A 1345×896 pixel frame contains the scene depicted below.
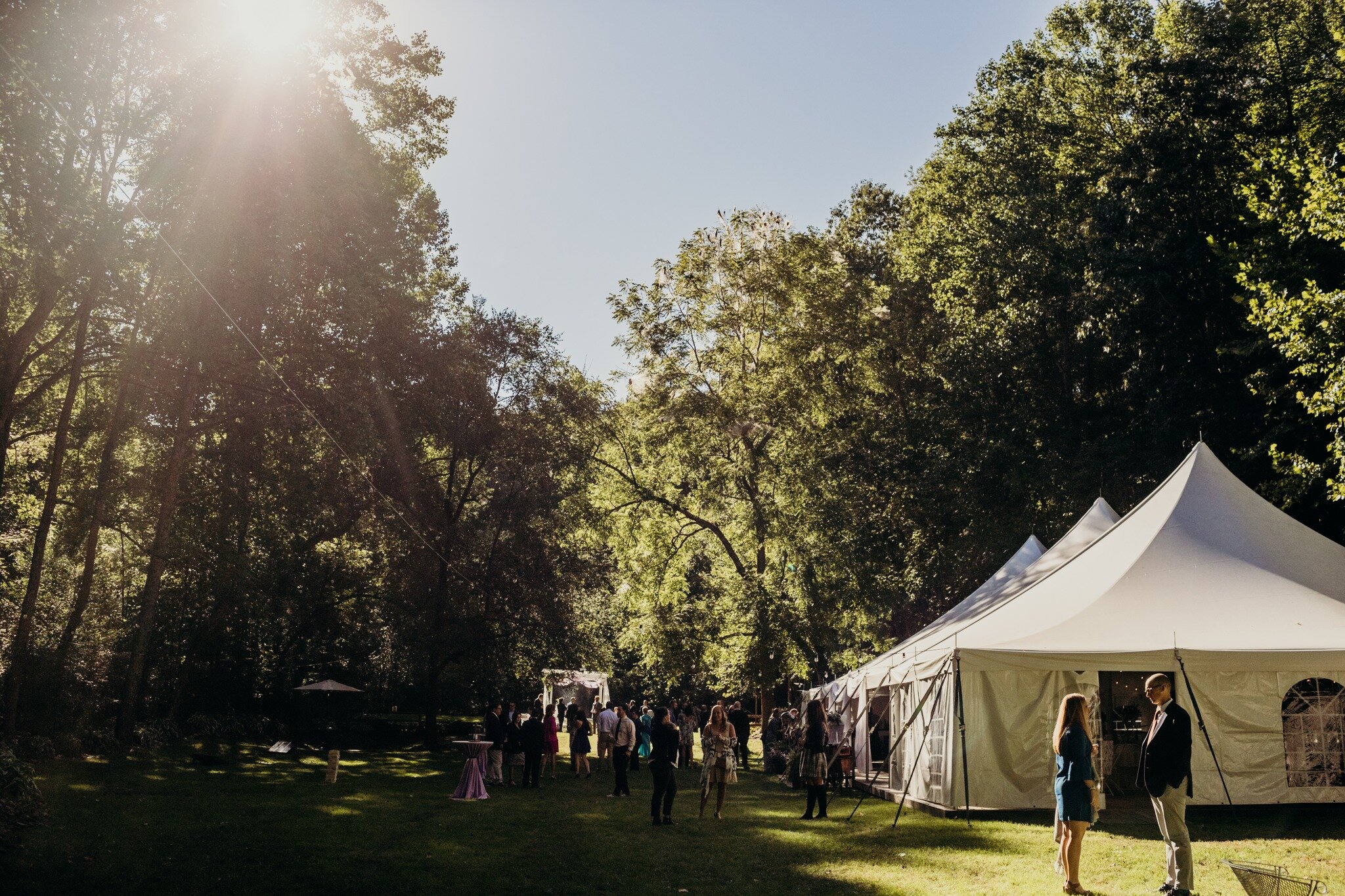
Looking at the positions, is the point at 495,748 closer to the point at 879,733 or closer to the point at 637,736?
the point at 637,736

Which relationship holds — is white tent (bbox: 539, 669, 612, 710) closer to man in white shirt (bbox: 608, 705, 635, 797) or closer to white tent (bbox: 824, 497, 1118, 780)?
white tent (bbox: 824, 497, 1118, 780)

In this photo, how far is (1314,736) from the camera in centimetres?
1261

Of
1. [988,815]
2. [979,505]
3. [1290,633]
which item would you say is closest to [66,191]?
[988,815]

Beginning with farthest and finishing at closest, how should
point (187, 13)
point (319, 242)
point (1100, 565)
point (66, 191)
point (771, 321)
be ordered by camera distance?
1. point (771, 321)
2. point (319, 242)
3. point (187, 13)
4. point (66, 191)
5. point (1100, 565)

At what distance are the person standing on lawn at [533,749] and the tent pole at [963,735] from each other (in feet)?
25.8

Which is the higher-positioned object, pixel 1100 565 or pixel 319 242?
pixel 319 242

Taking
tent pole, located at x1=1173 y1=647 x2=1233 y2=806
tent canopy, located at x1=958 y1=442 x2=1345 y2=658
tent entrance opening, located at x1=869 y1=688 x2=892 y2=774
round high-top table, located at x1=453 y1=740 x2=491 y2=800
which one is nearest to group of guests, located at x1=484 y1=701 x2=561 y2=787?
round high-top table, located at x1=453 y1=740 x2=491 y2=800

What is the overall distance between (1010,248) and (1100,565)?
39.1ft

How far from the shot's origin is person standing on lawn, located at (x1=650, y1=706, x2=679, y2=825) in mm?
12586

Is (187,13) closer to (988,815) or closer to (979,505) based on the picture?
(988,815)

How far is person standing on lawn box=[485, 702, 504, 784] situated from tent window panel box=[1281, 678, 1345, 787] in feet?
38.1

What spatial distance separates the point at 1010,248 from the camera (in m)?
24.1

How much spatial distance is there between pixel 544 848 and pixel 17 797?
5131 mm

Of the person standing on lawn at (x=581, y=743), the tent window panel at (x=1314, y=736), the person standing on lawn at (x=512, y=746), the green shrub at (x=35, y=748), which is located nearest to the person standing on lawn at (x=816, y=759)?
the tent window panel at (x=1314, y=736)
